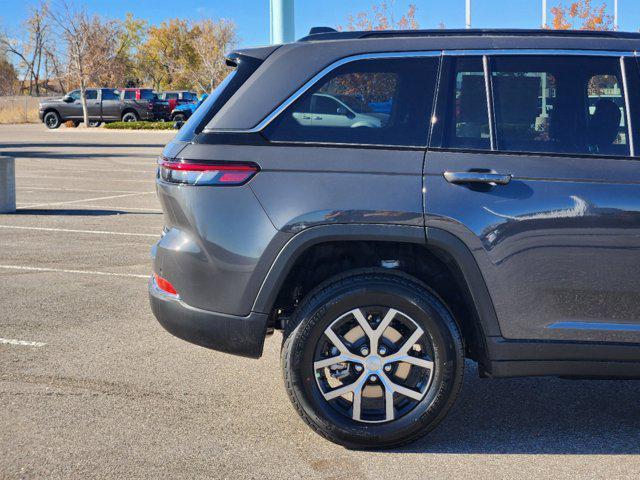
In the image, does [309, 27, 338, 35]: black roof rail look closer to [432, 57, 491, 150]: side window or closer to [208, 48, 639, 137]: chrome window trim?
[208, 48, 639, 137]: chrome window trim

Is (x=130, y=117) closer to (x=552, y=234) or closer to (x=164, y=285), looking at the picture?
(x=164, y=285)

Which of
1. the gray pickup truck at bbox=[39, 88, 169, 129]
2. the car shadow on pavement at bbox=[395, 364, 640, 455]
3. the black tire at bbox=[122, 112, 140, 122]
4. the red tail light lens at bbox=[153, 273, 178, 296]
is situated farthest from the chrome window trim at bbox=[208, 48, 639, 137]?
the black tire at bbox=[122, 112, 140, 122]

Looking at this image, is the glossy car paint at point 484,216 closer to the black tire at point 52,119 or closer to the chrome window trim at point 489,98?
the chrome window trim at point 489,98

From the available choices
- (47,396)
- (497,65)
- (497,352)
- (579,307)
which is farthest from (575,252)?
(47,396)

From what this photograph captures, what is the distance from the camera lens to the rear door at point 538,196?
411 centimetres

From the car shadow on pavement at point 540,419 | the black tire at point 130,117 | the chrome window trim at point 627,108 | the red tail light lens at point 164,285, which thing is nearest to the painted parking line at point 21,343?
the red tail light lens at point 164,285

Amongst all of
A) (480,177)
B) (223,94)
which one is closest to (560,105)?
(480,177)

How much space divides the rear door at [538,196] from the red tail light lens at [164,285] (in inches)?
52.4

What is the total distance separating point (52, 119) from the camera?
49031mm

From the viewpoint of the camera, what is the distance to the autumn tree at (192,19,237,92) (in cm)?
7206

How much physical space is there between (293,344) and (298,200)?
0.68m

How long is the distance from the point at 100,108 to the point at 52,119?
8.86 feet

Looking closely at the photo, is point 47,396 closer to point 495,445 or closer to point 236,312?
point 236,312

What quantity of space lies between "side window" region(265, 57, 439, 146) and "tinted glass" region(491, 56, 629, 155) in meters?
0.36
